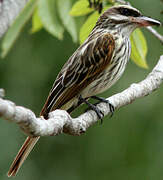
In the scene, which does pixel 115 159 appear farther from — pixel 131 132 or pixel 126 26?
pixel 126 26

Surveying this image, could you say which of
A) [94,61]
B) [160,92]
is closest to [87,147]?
[160,92]

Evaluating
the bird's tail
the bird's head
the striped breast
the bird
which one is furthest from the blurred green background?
the bird's tail

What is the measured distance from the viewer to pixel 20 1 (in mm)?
2043

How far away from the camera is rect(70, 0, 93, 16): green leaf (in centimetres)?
330

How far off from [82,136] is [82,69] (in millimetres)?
2770

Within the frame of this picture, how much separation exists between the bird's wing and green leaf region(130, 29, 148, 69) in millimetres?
309

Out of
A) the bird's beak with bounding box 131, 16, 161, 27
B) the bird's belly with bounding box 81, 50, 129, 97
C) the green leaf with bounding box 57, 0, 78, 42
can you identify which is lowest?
the bird's belly with bounding box 81, 50, 129, 97

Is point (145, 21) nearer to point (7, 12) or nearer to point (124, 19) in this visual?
point (124, 19)

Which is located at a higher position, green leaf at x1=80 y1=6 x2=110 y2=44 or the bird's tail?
green leaf at x1=80 y1=6 x2=110 y2=44

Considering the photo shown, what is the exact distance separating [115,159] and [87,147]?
0.55m

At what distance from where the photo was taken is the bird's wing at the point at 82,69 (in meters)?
3.66

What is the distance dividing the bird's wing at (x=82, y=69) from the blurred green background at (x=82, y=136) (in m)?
1.38

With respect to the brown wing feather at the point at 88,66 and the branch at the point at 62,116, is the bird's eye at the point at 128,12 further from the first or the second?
the branch at the point at 62,116

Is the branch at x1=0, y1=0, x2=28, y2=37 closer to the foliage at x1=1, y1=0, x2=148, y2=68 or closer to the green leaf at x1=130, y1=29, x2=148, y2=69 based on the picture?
the foliage at x1=1, y1=0, x2=148, y2=68
